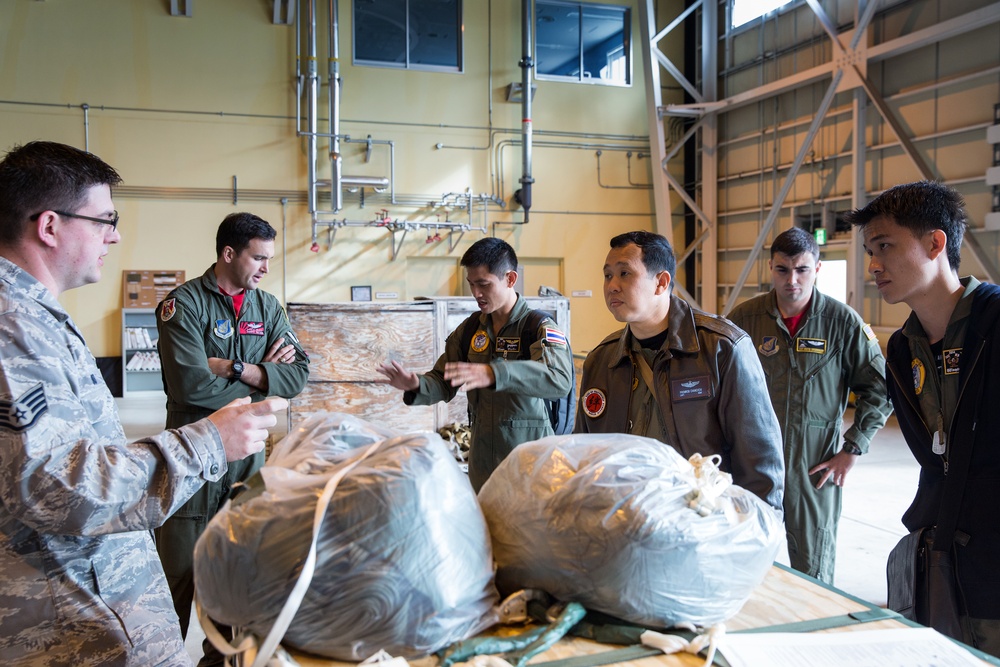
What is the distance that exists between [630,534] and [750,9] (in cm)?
1126

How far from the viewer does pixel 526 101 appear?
10648 mm

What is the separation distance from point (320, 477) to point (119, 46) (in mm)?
10538

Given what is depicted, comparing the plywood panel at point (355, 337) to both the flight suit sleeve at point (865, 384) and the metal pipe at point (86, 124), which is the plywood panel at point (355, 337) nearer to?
the flight suit sleeve at point (865, 384)

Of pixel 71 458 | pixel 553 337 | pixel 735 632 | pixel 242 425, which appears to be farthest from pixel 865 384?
pixel 71 458

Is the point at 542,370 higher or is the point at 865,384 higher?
the point at 542,370

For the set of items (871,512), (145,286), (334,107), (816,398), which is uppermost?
(334,107)

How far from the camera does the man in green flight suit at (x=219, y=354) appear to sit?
9.52 ft

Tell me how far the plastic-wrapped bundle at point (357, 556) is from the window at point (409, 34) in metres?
10.3

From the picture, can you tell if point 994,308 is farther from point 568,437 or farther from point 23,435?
point 23,435

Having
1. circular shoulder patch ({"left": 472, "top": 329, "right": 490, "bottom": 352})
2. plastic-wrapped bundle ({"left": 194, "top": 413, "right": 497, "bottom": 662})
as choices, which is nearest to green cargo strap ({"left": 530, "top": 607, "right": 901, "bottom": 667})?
plastic-wrapped bundle ({"left": 194, "top": 413, "right": 497, "bottom": 662})

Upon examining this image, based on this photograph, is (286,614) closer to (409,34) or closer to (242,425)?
(242,425)

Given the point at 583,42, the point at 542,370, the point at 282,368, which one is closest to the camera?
the point at 542,370

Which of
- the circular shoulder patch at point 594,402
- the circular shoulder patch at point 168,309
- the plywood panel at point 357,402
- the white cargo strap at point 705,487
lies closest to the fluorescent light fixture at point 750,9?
the plywood panel at point 357,402

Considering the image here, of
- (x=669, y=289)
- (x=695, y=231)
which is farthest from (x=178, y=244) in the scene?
(x=669, y=289)
